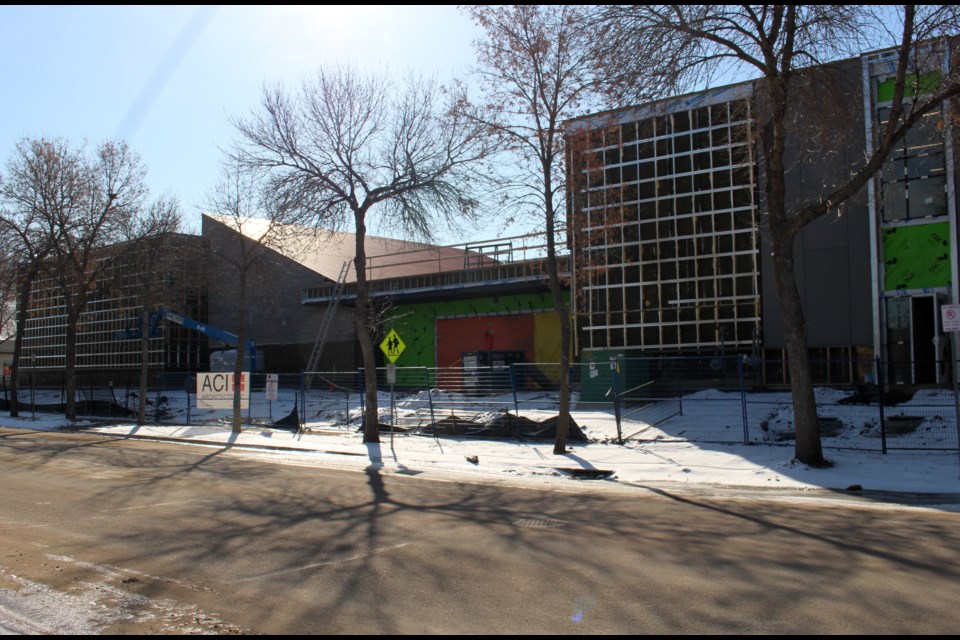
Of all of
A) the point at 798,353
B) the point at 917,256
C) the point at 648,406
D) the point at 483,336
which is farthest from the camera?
the point at 483,336

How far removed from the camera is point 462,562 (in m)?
7.31

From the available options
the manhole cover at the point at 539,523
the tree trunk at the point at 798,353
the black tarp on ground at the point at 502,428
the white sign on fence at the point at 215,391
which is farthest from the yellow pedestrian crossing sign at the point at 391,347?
the manhole cover at the point at 539,523

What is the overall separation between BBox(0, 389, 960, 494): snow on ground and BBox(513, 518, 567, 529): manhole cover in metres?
4.25

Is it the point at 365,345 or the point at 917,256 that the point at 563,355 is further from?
the point at 917,256

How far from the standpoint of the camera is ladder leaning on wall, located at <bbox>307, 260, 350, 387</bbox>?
38.6 metres

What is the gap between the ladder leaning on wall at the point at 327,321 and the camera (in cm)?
3856

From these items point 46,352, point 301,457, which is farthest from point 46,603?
point 46,352

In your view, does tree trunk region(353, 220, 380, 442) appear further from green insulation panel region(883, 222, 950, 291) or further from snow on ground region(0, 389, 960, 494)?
green insulation panel region(883, 222, 950, 291)

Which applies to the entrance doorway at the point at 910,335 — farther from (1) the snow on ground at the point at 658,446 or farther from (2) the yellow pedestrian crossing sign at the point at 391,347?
(2) the yellow pedestrian crossing sign at the point at 391,347

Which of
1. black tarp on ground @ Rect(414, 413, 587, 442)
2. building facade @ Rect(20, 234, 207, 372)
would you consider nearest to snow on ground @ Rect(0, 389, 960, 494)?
black tarp on ground @ Rect(414, 413, 587, 442)

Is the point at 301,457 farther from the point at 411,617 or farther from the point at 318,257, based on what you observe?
the point at 318,257

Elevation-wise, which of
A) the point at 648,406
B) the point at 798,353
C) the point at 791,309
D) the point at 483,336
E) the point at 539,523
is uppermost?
the point at 483,336

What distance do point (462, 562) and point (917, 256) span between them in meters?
19.2

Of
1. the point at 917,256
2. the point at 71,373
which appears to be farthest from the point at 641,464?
the point at 71,373
